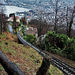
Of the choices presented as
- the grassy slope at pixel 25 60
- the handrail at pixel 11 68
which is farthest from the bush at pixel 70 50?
the handrail at pixel 11 68

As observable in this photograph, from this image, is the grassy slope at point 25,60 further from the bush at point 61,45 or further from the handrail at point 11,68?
the bush at point 61,45

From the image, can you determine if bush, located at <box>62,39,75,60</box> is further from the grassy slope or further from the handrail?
the handrail

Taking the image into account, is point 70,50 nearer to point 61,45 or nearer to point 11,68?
point 61,45

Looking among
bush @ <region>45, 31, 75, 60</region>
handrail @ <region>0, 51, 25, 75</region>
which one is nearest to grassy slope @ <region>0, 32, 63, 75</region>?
handrail @ <region>0, 51, 25, 75</region>

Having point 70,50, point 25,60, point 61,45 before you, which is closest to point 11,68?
point 25,60

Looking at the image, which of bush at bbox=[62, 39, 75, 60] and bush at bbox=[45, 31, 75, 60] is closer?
bush at bbox=[62, 39, 75, 60]

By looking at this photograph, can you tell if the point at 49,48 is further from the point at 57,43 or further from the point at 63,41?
the point at 63,41

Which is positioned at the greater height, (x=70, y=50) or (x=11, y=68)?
(x=11, y=68)

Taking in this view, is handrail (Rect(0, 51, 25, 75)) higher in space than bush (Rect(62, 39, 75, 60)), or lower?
higher

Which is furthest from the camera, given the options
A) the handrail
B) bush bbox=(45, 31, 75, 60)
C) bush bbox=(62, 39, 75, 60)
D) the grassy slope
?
bush bbox=(45, 31, 75, 60)

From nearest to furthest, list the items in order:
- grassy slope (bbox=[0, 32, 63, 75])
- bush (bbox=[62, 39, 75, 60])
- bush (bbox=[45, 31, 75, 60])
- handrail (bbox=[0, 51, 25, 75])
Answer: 1. handrail (bbox=[0, 51, 25, 75])
2. grassy slope (bbox=[0, 32, 63, 75])
3. bush (bbox=[62, 39, 75, 60])
4. bush (bbox=[45, 31, 75, 60])

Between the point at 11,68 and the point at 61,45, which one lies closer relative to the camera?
the point at 11,68

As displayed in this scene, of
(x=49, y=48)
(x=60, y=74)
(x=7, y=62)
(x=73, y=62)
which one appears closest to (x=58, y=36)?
(x=49, y=48)

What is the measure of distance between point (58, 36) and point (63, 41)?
1342 millimetres
